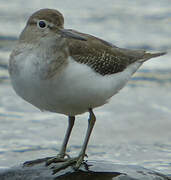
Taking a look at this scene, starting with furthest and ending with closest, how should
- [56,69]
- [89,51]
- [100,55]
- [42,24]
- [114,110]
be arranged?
[114,110]
[100,55]
[89,51]
[42,24]
[56,69]

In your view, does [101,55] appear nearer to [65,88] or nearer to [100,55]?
[100,55]

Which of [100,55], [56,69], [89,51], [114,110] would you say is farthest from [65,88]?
[114,110]

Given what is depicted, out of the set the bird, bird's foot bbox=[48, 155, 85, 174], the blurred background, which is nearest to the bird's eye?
the bird

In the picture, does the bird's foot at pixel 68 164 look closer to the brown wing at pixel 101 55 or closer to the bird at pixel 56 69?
the bird at pixel 56 69

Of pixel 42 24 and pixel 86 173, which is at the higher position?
pixel 42 24

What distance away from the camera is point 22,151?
439 inches

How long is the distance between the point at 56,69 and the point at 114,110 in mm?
5459

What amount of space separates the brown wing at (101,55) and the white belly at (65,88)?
0.16 meters

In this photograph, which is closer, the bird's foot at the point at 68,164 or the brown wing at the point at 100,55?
the brown wing at the point at 100,55

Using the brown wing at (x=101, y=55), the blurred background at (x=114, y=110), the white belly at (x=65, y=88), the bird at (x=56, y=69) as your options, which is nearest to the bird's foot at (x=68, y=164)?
the bird at (x=56, y=69)

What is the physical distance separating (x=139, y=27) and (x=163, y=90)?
391 cm

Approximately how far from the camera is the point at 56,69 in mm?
7965

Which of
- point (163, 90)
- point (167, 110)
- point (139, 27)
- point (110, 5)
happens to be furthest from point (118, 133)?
point (110, 5)

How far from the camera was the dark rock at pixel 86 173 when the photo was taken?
8.35 m
